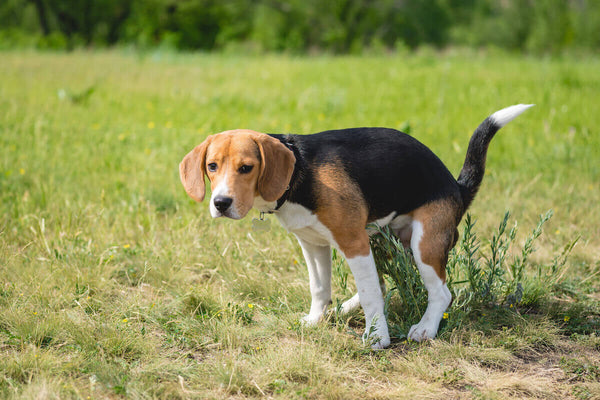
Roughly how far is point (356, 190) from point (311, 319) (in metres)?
0.96

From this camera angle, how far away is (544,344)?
3.62 m

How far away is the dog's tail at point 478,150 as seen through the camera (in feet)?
11.9

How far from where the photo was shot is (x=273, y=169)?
3.13 metres

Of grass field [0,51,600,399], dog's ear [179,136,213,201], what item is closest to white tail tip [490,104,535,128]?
grass field [0,51,600,399]

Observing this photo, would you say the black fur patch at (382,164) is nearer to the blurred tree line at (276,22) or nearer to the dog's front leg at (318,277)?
the dog's front leg at (318,277)

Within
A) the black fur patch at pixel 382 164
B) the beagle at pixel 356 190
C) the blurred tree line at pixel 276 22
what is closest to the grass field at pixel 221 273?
the beagle at pixel 356 190

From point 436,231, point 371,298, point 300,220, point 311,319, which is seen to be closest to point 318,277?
point 311,319

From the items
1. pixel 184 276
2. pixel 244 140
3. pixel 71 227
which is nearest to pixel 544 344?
pixel 244 140

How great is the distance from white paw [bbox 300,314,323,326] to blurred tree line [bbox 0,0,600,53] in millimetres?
28639

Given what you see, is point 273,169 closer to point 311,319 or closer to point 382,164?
point 382,164

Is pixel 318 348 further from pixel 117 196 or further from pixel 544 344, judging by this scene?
pixel 117 196

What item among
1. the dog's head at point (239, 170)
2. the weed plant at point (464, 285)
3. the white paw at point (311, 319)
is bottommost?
the white paw at point (311, 319)

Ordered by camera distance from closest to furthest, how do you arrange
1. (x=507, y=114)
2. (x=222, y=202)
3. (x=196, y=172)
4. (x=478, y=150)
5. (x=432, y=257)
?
(x=222, y=202)
(x=196, y=172)
(x=432, y=257)
(x=507, y=114)
(x=478, y=150)

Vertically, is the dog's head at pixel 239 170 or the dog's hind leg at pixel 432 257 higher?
the dog's head at pixel 239 170
